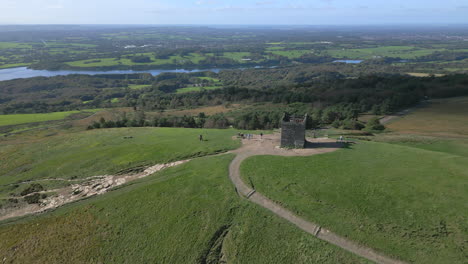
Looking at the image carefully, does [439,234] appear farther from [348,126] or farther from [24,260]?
[348,126]

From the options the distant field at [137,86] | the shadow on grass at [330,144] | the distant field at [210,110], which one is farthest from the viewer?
the distant field at [137,86]

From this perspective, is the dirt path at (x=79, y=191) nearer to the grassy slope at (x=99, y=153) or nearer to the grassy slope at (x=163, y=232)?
the grassy slope at (x=99, y=153)

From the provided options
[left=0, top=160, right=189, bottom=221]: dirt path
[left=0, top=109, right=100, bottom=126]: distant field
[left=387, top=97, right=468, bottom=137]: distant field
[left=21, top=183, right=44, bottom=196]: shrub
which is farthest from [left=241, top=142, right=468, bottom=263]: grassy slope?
[left=0, top=109, right=100, bottom=126]: distant field

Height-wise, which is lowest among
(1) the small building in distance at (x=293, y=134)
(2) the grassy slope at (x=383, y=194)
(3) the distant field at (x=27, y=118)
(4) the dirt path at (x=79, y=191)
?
(3) the distant field at (x=27, y=118)

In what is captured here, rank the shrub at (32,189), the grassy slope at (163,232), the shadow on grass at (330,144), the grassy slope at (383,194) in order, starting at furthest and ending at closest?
1. the shadow on grass at (330,144)
2. the shrub at (32,189)
3. the grassy slope at (163,232)
4. the grassy slope at (383,194)

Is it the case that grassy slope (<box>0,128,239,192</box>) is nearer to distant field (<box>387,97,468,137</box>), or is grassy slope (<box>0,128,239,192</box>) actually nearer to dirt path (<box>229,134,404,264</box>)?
dirt path (<box>229,134,404,264</box>)

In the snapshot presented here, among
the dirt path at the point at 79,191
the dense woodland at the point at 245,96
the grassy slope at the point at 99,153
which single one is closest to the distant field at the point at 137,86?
the dense woodland at the point at 245,96

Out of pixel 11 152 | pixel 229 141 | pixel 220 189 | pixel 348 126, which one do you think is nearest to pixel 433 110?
pixel 348 126
